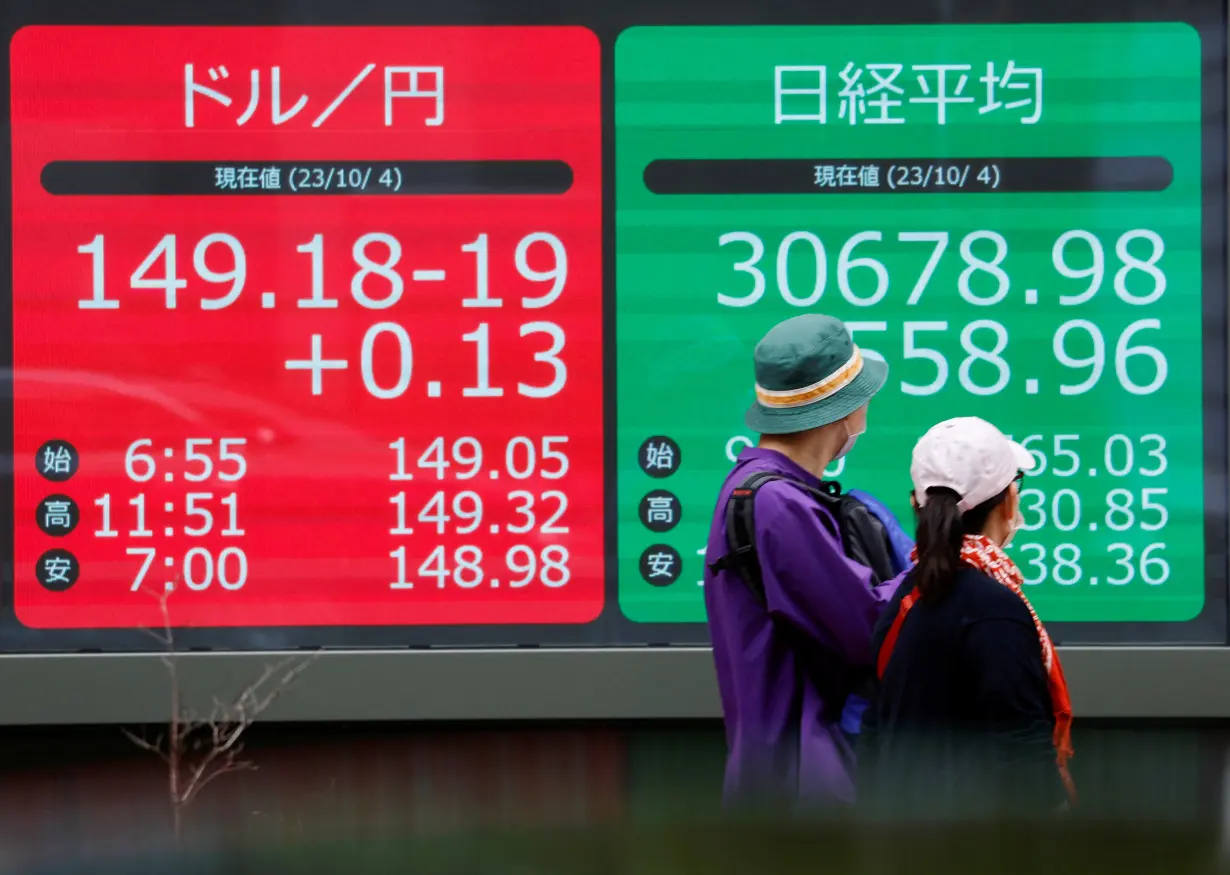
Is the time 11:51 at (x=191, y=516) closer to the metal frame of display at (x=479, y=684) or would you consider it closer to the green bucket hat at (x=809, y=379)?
the metal frame of display at (x=479, y=684)

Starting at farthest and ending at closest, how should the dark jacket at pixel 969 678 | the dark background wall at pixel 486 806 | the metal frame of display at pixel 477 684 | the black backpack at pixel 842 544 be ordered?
1. the metal frame of display at pixel 477 684
2. the black backpack at pixel 842 544
3. the dark jacket at pixel 969 678
4. the dark background wall at pixel 486 806

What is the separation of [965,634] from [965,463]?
0.99 feet

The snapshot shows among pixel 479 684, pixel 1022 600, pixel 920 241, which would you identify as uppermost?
pixel 920 241

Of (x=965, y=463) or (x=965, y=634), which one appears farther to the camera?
(x=965, y=463)

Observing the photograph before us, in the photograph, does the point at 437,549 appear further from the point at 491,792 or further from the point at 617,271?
the point at 491,792

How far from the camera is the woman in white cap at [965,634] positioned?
6.65 feet

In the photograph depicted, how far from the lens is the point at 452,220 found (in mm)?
4297

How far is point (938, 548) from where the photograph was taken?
212 centimetres

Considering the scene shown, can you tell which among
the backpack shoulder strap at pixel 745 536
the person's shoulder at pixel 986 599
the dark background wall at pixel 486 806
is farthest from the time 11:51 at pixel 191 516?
the dark background wall at pixel 486 806

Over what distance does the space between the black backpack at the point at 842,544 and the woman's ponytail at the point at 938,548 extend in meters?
0.19

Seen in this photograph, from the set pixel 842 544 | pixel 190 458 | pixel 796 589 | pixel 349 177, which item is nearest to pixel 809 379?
pixel 842 544

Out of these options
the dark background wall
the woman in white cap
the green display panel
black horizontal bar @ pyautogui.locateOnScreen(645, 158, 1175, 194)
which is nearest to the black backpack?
the woman in white cap

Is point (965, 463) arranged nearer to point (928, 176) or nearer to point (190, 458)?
point (928, 176)

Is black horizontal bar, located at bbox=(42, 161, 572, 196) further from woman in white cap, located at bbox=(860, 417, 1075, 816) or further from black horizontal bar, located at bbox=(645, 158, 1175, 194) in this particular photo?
woman in white cap, located at bbox=(860, 417, 1075, 816)
